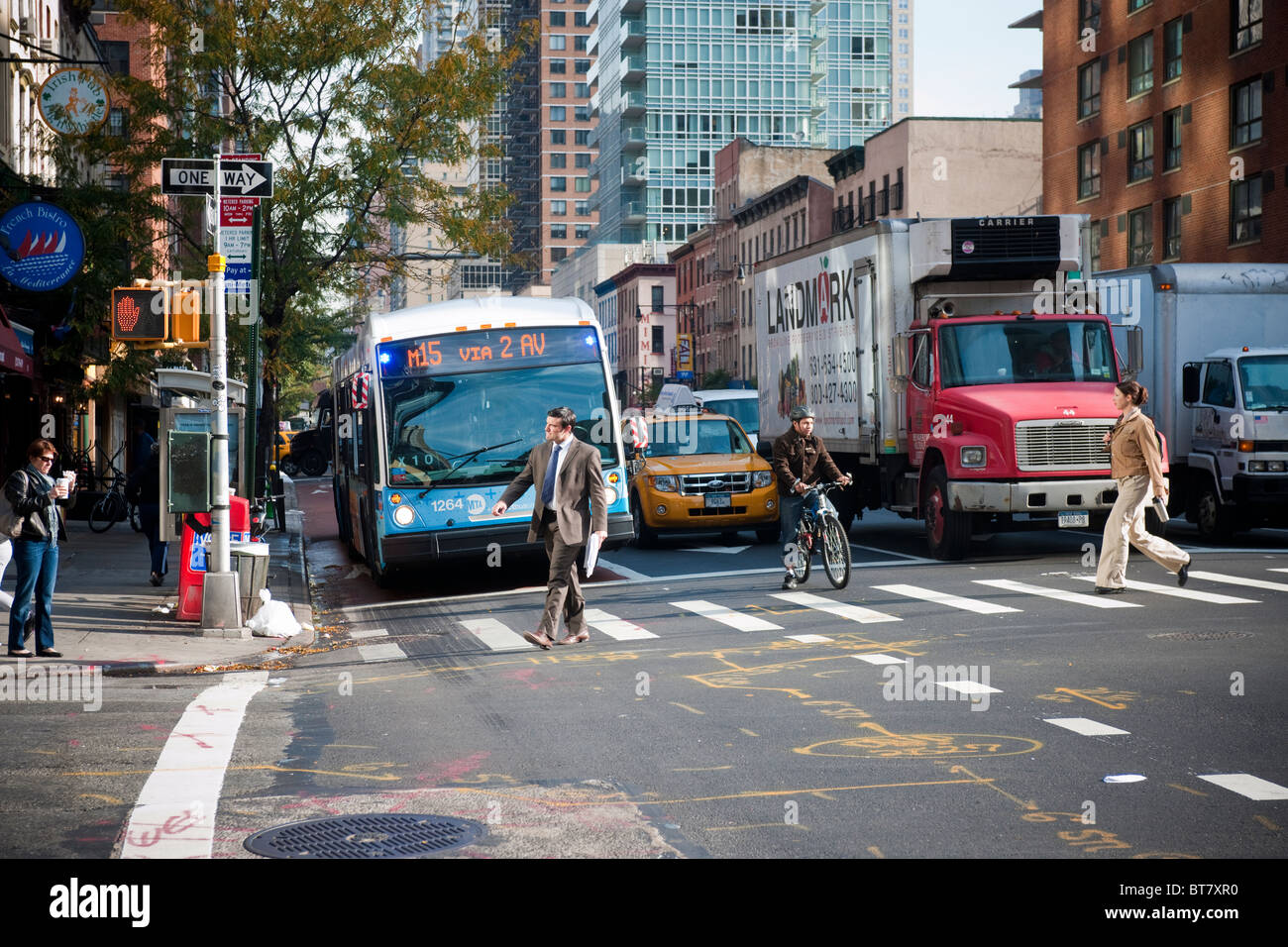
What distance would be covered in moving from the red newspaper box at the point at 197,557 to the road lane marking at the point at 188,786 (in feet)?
16.3

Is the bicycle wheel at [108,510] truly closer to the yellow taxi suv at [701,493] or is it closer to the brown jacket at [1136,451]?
the yellow taxi suv at [701,493]

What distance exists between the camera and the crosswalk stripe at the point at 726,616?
43.9 ft

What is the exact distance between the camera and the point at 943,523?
61.9 feet

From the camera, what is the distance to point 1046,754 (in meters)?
7.54

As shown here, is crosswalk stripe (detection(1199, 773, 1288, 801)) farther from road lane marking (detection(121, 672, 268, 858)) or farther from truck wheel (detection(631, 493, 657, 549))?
truck wheel (detection(631, 493, 657, 549))

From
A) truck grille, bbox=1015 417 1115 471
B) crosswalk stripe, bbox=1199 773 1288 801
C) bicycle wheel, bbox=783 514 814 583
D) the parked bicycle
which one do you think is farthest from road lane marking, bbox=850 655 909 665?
the parked bicycle

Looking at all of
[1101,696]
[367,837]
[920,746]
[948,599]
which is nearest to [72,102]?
[948,599]

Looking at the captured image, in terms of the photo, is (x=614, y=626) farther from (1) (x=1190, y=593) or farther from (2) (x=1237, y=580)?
(2) (x=1237, y=580)

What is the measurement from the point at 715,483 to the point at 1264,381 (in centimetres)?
734

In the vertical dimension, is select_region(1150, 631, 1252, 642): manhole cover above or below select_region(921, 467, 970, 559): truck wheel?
below

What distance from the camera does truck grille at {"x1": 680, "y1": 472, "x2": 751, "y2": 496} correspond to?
2200cm

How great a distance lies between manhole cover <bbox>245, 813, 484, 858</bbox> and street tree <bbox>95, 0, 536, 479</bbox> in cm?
1833
